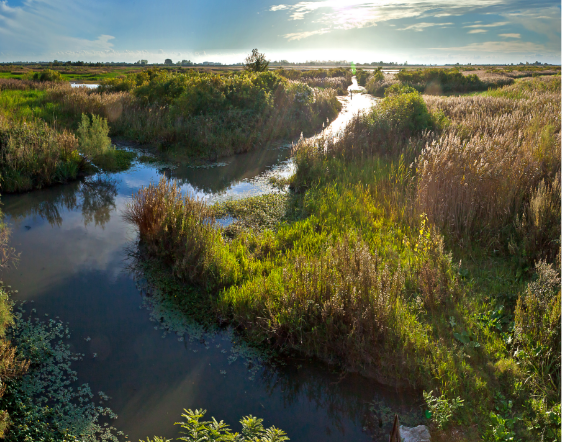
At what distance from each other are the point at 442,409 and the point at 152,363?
3463mm

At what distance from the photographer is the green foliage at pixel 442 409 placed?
10.4 ft

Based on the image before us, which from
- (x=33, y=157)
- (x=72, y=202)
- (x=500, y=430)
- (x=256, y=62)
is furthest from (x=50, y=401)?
(x=256, y=62)

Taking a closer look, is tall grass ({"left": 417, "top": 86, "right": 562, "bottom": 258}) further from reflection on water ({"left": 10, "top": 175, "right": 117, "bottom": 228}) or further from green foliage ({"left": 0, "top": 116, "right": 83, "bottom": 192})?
green foliage ({"left": 0, "top": 116, "right": 83, "bottom": 192})

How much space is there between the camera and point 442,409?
3197 mm

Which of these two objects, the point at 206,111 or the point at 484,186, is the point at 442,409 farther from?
the point at 206,111

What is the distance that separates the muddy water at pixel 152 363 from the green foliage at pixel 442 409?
1.42 ft

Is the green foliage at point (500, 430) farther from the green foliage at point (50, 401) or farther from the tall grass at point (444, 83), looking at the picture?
the tall grass at point (444, 83)

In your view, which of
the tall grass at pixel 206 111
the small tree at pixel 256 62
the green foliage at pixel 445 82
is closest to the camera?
the tall grass at pixel 206 111

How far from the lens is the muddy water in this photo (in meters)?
3.65

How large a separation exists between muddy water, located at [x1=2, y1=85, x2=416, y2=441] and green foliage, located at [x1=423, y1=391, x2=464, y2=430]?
1.42ft

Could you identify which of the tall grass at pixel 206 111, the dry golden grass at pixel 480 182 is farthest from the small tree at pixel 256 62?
the dry golden grass at pixel 480 182

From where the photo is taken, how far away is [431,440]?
3154 mm

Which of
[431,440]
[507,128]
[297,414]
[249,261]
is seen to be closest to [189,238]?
[249,261]

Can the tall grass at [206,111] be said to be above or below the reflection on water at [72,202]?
above
